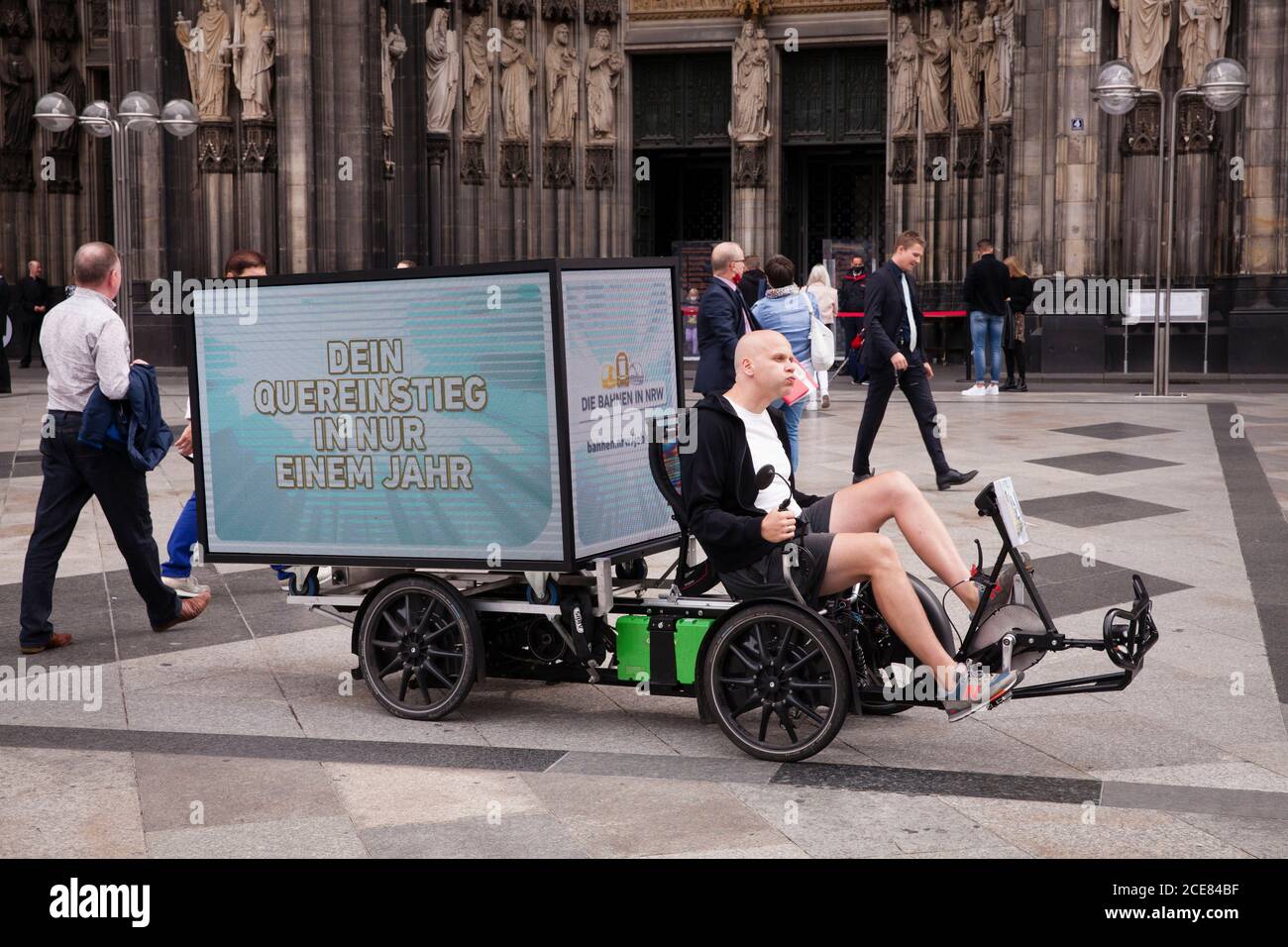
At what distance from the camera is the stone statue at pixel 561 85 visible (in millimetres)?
27094

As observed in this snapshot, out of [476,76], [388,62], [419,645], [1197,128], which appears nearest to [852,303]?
[1197,128]

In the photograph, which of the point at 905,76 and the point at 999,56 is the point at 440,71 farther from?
the point at 999,56

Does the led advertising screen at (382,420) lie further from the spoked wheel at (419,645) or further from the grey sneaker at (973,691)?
the grey sneaker at (973,691)

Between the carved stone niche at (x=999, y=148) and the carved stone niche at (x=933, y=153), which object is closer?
the carved stone niche at (x=999, y=148)

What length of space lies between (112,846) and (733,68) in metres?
25.2

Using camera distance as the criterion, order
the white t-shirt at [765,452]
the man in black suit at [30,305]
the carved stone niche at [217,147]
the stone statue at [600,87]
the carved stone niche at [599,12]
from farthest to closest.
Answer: the stone statue at [600,87] < the carved stone niche at [599,12] < the man in black suit at [30,305] < the carved stone niche at [217,147] < the white t-shirt at [765,452]

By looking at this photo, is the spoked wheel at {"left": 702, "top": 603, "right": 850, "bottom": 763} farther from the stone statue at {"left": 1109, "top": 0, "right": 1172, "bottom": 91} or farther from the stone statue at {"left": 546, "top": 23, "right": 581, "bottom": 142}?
the stone statue at {"left": 546, "top": 23, "right": 581, "bottom": 142}

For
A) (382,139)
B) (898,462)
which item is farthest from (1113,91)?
(382,139)

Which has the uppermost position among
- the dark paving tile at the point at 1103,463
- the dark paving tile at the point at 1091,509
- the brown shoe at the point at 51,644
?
the dark paving tile at the point at 1103,463

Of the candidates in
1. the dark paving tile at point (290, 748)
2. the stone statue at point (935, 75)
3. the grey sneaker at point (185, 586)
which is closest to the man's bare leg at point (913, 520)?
the dark paving tile at point (290, 748)

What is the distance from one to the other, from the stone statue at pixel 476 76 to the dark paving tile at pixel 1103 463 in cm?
1564

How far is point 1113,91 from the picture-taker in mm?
17406

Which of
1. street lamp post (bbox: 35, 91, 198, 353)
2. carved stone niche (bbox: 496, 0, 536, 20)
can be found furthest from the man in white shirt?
carved stone niche (bbox: 496, 0, 536, 20)

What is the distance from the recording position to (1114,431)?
14.2 metres
